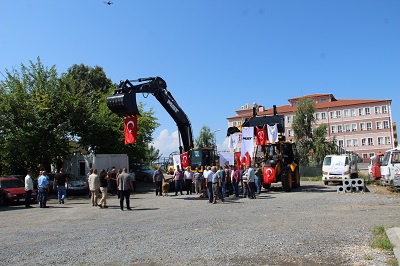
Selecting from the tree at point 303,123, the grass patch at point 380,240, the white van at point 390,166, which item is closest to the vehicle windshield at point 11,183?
the grass patch at point 380,240

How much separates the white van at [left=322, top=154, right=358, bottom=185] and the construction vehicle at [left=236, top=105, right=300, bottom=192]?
4.25 meters

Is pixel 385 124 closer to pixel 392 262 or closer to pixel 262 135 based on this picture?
pixel 262 135

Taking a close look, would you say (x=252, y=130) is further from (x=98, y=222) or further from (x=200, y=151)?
(x=98, y=222)

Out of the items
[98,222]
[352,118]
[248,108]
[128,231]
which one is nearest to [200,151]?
[98,222]

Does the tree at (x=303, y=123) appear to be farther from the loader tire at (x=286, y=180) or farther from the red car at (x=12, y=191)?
the red car at (x=12, y=191)

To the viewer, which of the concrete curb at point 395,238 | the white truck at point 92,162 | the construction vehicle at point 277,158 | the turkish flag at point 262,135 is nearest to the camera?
the concrete curb at point 395,238

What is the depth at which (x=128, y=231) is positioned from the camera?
36.1 feet

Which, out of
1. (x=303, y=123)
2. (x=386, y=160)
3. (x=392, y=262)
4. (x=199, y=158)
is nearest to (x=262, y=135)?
(x=199, y=158)

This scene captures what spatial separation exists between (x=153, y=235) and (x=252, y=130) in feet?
43.5

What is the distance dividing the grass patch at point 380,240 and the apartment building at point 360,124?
243 feet

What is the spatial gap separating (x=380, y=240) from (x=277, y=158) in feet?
49.3

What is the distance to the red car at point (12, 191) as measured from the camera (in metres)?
20.9

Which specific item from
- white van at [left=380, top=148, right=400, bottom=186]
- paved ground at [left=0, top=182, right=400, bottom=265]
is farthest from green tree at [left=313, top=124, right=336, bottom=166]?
paved ground at [left=0, top=182, right=400, bottom=265]

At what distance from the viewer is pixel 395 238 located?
8359 millimetres
